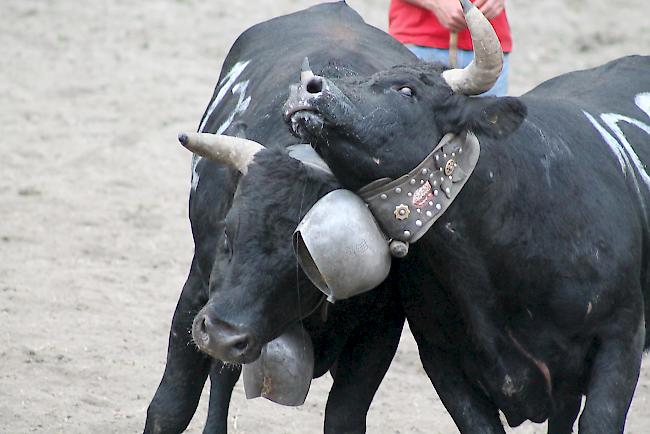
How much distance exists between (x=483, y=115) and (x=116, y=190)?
4.21m

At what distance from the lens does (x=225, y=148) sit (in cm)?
389

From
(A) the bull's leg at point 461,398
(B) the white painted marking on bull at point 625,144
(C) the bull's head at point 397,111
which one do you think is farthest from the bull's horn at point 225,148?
(B) the white painted marking on bull at point 625,144

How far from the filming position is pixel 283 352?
408cm

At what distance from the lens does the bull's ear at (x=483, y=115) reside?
375 cm

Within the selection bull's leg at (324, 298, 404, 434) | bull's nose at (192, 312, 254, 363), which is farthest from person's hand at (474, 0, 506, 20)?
bull's nose at (192, 312, 254, 363)

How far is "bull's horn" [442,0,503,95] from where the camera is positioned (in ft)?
11.8

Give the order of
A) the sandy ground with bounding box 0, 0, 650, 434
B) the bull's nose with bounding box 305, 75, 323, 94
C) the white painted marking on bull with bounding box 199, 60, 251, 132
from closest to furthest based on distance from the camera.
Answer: the bull's nose with bounding box 305, 75, 323, 94 → the white painted marking on bull with bounding box 199, 60, 251, 132 → the sandy ground with bounding box 0, 0, 650, 434

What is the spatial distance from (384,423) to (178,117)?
144 inches

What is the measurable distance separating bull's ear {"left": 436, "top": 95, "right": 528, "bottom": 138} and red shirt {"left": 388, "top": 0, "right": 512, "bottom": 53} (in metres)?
1.87

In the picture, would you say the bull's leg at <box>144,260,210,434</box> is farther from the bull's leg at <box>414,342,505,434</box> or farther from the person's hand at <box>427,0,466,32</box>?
the person's hand at <box>427,0,466,32</box>

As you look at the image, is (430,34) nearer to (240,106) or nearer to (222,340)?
(240,106)

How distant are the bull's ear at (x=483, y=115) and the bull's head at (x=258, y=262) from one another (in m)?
0.37

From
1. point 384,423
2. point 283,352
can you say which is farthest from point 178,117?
point 283,352

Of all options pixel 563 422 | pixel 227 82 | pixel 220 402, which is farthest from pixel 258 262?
pixel 563 422
